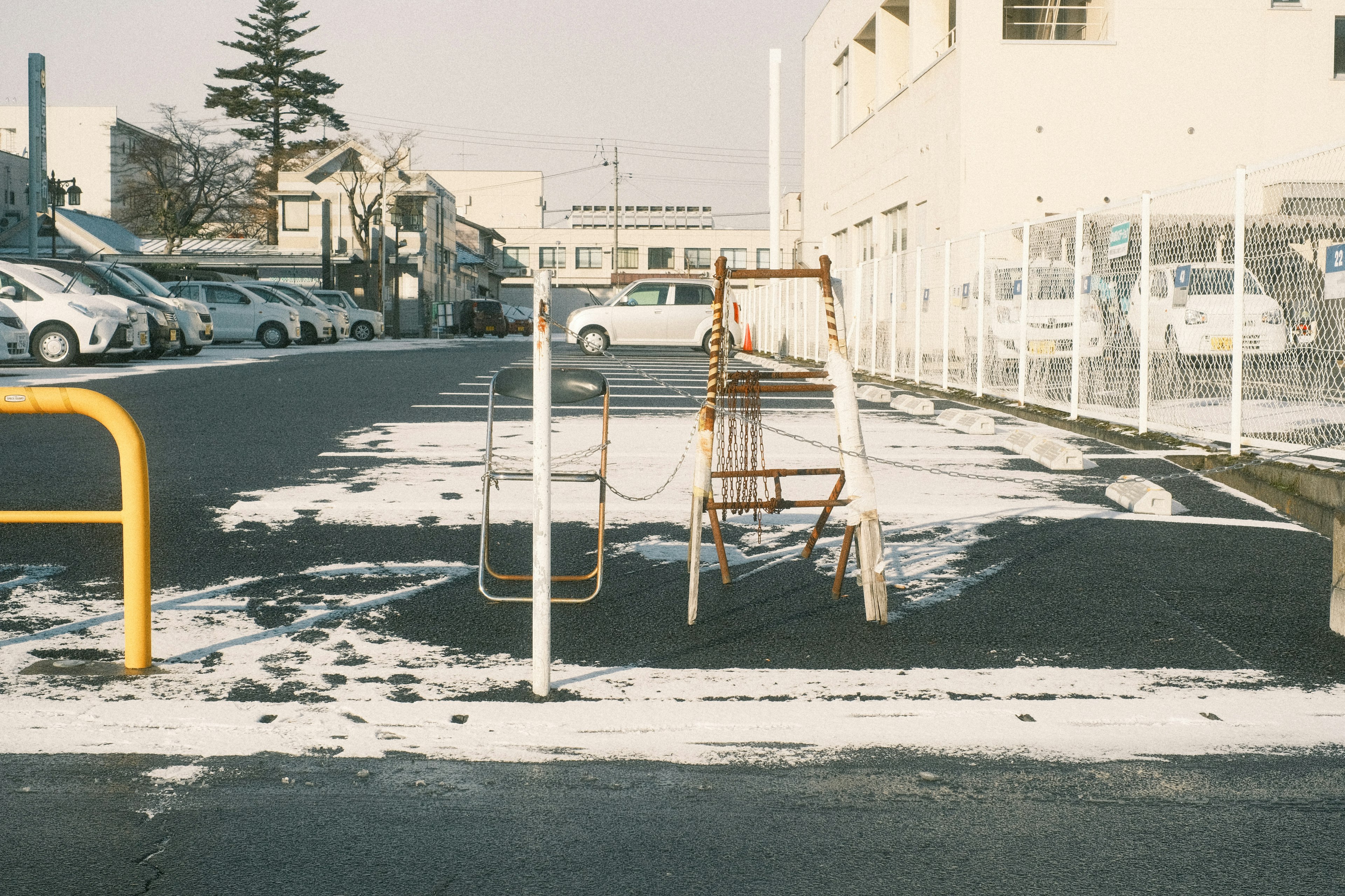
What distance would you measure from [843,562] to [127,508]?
2779 mm

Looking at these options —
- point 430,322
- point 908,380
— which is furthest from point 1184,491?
point 430,322

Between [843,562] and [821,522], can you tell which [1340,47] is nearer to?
[821,522]

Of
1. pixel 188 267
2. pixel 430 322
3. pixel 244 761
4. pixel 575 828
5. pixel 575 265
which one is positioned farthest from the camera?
pixel 575 265

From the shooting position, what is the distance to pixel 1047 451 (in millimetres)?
9922

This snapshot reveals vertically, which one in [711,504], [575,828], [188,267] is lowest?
[575,828]

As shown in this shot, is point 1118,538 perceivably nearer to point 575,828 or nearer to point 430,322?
point 575,828

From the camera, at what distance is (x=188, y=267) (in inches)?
2199

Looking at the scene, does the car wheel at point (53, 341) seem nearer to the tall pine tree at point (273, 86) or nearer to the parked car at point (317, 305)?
the parked car at point (317, 305)

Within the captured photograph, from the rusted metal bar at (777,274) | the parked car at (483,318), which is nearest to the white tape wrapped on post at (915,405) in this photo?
the rusted metal bar at (777,274)

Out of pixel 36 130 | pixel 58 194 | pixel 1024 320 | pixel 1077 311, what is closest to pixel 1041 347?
pixel 1024 320

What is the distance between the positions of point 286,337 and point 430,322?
3240 centimetres

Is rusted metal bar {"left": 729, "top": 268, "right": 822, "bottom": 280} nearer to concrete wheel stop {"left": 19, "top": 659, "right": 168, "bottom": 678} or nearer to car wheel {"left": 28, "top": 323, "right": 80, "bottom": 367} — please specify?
concrete wheel stop {"left": 19, "top": 659, "right": 168, "bottom": 678}

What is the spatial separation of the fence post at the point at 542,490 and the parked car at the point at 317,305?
106ft

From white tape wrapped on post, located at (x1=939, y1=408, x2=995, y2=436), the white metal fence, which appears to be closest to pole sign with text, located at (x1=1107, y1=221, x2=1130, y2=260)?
the white metal fence
